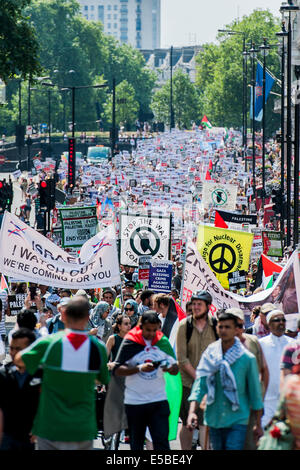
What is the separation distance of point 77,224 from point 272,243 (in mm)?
6059

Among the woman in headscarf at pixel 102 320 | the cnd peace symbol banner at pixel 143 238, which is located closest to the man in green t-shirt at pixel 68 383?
the woman in headscarf at pixel 102 320

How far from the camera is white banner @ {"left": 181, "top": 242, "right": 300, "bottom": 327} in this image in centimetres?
1210

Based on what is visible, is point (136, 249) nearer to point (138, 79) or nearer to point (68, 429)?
point (68, 429)

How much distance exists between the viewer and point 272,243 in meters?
26.4

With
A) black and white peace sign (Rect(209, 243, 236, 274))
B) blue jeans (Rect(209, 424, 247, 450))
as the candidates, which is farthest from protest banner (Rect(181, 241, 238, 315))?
blue jeans (Rect(209, 424, 247, 450))

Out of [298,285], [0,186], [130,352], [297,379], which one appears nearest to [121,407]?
[130,352]

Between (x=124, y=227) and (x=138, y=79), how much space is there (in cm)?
12813

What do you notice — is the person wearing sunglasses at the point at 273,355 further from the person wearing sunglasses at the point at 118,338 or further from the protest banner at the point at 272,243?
the protest banner at the point at 272,243

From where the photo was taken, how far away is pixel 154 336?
935 cm

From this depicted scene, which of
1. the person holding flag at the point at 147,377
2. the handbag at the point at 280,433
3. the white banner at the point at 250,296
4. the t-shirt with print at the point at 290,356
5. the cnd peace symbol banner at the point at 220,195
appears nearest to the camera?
the handbag at the point at 280,433

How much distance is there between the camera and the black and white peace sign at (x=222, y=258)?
17.6 metres

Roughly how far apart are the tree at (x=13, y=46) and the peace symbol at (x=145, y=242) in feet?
28.8

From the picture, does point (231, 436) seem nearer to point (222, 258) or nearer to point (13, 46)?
point (222, 258)

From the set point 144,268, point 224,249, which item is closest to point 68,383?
point 224,249
